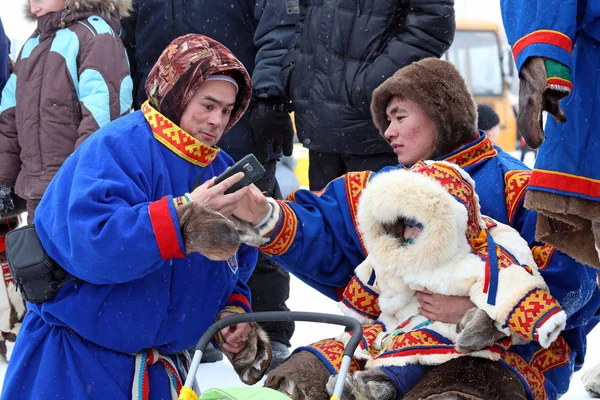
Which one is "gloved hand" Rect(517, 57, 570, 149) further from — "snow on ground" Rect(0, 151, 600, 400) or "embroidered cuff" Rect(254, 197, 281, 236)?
"snow on ground" Rect(0, 151, 600, 400)

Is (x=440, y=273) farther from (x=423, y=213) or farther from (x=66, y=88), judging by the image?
(x=66, y=88)

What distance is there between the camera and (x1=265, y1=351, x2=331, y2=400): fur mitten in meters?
2.66

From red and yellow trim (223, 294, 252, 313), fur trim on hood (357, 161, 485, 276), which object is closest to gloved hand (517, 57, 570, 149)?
fur trim on hood (357, 161, 485, 276)

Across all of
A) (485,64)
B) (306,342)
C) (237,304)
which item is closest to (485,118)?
(306,342)

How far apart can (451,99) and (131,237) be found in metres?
1.28

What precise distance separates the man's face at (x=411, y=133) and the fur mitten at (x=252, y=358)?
32.4 inches

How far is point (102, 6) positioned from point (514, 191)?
2337mm

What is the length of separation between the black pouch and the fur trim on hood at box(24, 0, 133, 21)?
1.91 meters

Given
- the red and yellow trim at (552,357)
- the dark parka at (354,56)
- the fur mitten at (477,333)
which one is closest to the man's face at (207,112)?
the fur mitten at (477,333)

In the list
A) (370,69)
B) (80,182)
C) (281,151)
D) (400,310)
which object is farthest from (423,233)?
(281,151)

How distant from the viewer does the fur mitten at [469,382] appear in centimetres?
248

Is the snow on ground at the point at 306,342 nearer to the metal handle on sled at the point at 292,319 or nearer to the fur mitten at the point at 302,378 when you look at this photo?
the fur mitten at the point at 302,378

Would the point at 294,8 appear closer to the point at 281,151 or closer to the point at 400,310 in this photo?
the point at 281,151

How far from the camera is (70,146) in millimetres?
4207
